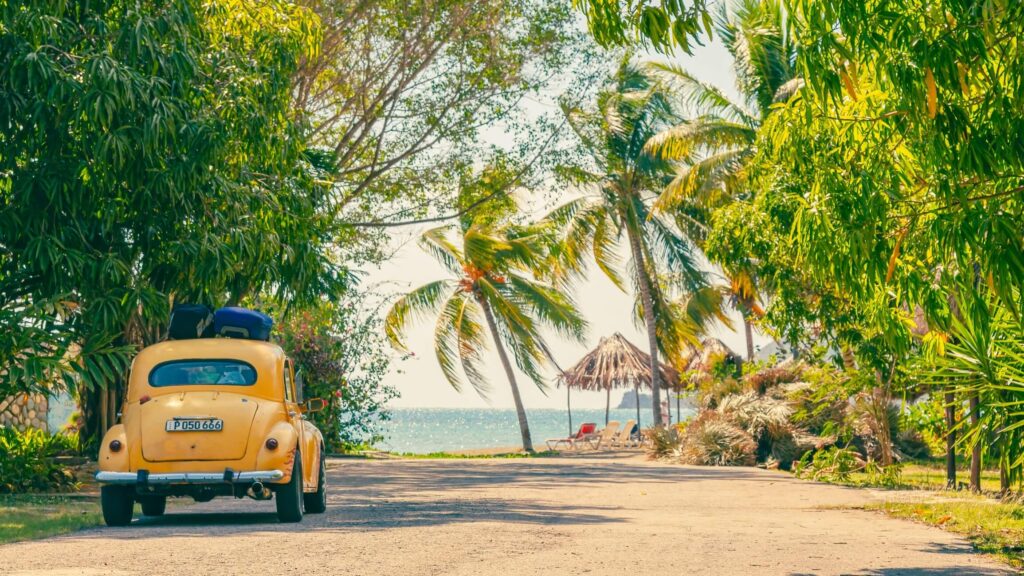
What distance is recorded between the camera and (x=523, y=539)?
379 inches

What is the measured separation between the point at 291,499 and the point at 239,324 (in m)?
2.52

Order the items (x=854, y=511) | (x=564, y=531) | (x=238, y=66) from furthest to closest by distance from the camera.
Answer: (x=238, y=66) < (x=854, y=511) < (x=564, y=531)

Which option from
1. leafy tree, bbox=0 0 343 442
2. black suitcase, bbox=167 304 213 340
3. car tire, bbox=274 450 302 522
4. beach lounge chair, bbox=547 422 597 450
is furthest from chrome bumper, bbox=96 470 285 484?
beach lounge chair, bbox=547 422 597 450

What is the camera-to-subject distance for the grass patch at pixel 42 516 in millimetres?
10430

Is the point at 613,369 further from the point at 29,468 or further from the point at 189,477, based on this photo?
the point at 189,477

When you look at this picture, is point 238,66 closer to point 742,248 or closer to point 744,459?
point 742,248

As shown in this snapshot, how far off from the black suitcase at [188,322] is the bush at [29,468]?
3480 mm

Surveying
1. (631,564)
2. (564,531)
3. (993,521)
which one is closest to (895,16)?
(631,564)

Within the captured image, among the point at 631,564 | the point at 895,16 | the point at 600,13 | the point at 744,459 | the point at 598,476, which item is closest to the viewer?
the point at 895,16

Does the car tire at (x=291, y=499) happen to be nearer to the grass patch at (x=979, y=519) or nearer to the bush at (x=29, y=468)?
the bush at (x=29, y=468)

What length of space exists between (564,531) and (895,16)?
18.1 ft

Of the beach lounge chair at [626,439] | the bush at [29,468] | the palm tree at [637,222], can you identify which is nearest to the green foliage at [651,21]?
the bush at [29,468]

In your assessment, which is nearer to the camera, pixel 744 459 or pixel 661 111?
pixel 744 459

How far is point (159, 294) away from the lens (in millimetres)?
14016
